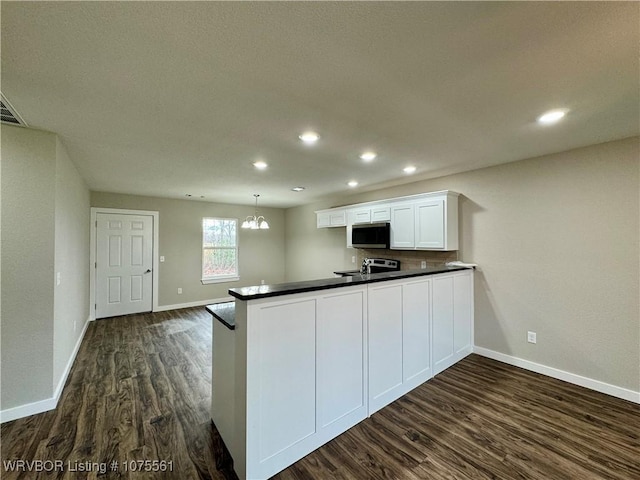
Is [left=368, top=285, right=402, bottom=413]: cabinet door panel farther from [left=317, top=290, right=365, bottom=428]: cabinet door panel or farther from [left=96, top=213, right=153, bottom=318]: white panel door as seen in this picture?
[left=96, top=213, right=153, bottom=318]: white panel door

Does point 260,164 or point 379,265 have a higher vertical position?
point 260,164

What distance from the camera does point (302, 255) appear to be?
7.16 meters

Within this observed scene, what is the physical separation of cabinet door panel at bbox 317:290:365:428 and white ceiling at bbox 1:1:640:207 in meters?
1.49

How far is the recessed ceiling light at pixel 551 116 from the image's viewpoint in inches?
83.7

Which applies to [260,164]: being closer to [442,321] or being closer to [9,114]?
[9,114]

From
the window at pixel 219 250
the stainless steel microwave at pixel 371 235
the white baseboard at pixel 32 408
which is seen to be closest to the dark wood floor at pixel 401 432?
the white baseboard at pixel 32 408

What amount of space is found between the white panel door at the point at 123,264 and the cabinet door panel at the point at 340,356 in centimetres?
526

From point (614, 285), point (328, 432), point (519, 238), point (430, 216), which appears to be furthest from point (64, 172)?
point (614, 285)

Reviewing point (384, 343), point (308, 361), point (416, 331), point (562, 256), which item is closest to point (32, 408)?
point (308, 361)

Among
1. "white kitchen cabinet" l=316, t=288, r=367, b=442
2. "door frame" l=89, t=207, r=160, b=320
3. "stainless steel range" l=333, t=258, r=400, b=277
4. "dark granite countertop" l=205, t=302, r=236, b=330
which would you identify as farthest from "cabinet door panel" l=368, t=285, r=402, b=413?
"door frame" l=89, t=207, r=160, b=320

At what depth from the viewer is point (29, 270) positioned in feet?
7.80

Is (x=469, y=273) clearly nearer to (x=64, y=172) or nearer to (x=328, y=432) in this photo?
(x=328, y=432)

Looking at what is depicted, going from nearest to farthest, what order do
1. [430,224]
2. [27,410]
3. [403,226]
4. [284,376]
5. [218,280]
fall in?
[284,376]
[27,410]
[430,224]
[403,226]
[218,280]

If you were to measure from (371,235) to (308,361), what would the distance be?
10.1 feet
